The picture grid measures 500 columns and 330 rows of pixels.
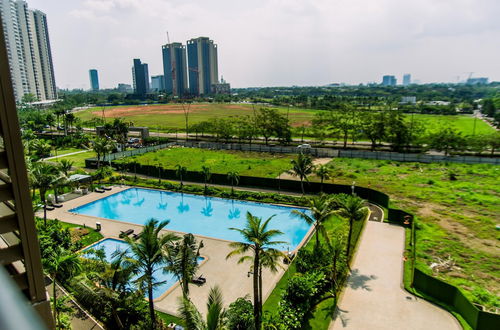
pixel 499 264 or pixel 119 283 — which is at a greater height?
pixel 119 283

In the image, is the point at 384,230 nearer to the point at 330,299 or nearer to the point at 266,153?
the point at 330,299

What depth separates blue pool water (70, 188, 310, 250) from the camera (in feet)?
98.4

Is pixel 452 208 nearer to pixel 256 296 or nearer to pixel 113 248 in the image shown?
pixel 256 296

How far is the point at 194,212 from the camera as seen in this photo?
3406 centimetres

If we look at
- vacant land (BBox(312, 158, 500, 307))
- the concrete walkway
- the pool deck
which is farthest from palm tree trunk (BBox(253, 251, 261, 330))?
vacant land (BBox(312, 158, 500, 307))

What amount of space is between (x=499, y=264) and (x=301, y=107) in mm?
116291

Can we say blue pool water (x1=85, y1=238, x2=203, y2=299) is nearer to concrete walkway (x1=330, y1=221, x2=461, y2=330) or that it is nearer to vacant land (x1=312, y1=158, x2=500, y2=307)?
concrete walkway (x1=330, y1=221, x2=461, y2=330)

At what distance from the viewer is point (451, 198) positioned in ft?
114

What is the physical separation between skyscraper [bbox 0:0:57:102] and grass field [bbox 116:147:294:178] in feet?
328

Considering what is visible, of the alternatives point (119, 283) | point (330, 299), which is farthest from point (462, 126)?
point (119, 283)

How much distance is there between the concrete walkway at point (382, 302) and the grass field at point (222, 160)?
68.2ft

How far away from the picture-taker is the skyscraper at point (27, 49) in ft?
412

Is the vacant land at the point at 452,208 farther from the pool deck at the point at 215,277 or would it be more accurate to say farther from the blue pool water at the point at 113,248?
the blue pool water at the point at 113,248

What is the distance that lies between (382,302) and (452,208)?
1765 centimetres
